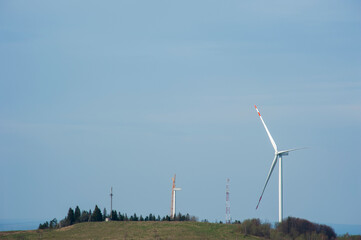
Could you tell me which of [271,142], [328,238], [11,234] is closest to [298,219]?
[328,238]

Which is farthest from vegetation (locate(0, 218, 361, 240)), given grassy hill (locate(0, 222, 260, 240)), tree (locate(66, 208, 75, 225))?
tree (locate(66, 208, 75, 225))

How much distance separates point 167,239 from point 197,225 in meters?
12.2

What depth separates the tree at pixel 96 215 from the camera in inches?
4687

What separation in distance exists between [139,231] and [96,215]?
63.7ft

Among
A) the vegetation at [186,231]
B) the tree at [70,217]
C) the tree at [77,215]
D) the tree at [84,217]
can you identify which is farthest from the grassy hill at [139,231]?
the tree at [84,217]

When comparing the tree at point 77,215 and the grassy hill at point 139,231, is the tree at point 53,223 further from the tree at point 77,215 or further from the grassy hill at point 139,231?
the grassy hill at point 139,231

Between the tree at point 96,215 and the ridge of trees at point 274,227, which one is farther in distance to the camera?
the tree at point 96,215

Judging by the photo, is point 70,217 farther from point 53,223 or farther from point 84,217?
point 53,223

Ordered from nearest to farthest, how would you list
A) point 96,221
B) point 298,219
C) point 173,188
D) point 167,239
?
point 167,239
point 298,219
point 96,221
point 173,188

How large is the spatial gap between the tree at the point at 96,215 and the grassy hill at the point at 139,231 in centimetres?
543

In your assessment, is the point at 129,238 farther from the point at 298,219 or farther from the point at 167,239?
the point at 298,219

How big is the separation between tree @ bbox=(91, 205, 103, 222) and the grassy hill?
543cm

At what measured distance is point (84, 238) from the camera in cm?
9988

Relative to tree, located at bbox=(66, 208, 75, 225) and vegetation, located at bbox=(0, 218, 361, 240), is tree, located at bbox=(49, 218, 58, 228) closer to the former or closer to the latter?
tree, located at bbox=(66, 208, 75, 225)
